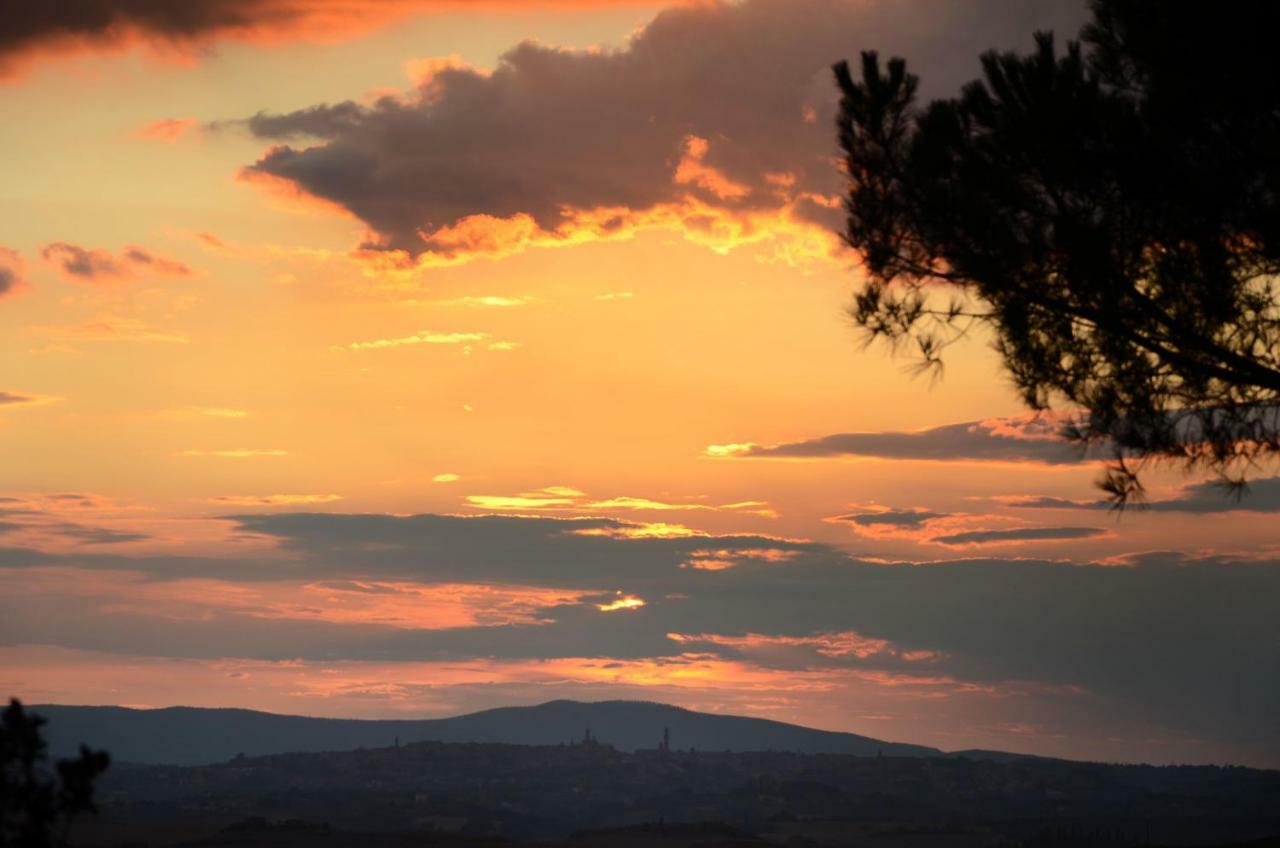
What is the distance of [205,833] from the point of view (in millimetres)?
156500

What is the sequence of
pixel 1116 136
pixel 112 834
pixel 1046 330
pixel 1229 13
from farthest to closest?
A: 1. pixel 112 834
2. pixel 1046 330
3. pixel 1116 136
4. pixel 1229 13

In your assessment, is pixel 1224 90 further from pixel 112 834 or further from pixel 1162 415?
pixel 112 834

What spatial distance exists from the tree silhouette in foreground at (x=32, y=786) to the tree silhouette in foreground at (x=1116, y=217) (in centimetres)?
1440

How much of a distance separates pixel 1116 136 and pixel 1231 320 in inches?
125

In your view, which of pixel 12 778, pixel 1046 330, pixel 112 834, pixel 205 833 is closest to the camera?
pixel 12 778

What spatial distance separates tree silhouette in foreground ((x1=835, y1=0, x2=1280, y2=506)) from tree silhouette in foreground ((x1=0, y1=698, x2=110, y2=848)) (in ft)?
47.2

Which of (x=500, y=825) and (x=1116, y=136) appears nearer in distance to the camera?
(x=1116, y=136)

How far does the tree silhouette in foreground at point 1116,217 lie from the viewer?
20.7 metres

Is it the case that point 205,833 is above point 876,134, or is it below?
below

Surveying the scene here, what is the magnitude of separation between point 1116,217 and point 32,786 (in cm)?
1649

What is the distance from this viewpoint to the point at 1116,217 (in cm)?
2175

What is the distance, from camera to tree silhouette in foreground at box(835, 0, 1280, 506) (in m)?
20.7

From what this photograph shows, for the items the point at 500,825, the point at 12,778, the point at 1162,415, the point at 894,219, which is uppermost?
the point at 894,219

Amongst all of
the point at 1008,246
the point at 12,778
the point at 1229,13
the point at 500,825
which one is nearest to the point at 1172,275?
the point at 1008,246
